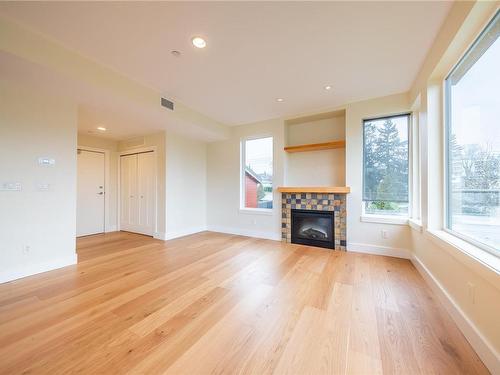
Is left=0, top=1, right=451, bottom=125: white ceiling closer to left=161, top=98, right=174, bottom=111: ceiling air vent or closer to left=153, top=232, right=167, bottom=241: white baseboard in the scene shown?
left=161, top=98, right=174, bottom=111: ceiling air vent

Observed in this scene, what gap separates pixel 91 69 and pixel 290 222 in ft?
12.4

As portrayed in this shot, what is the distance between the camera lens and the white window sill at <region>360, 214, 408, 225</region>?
3.11 metres

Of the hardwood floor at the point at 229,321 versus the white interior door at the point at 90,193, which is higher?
the white interior door at the point at 90,193

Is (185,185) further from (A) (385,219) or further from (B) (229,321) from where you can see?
(A) (385,219)

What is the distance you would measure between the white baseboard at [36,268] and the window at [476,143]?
14.6 ft

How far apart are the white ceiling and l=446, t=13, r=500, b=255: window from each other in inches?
19.7

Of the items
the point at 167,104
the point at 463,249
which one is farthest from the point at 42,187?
the point at 463,249

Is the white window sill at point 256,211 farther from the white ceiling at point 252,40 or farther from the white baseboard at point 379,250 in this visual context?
the white ceiling at point 252,40

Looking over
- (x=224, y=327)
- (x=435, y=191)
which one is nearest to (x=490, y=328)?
(x=435, y=191)

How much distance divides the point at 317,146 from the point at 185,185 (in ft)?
9.90

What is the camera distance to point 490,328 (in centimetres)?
126

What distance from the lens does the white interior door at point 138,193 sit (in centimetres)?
457

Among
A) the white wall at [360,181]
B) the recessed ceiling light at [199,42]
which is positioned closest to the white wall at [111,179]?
the recessed ceiling light at [199,42]

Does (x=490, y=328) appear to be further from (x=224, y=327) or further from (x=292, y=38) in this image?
(x=292, y=38)
